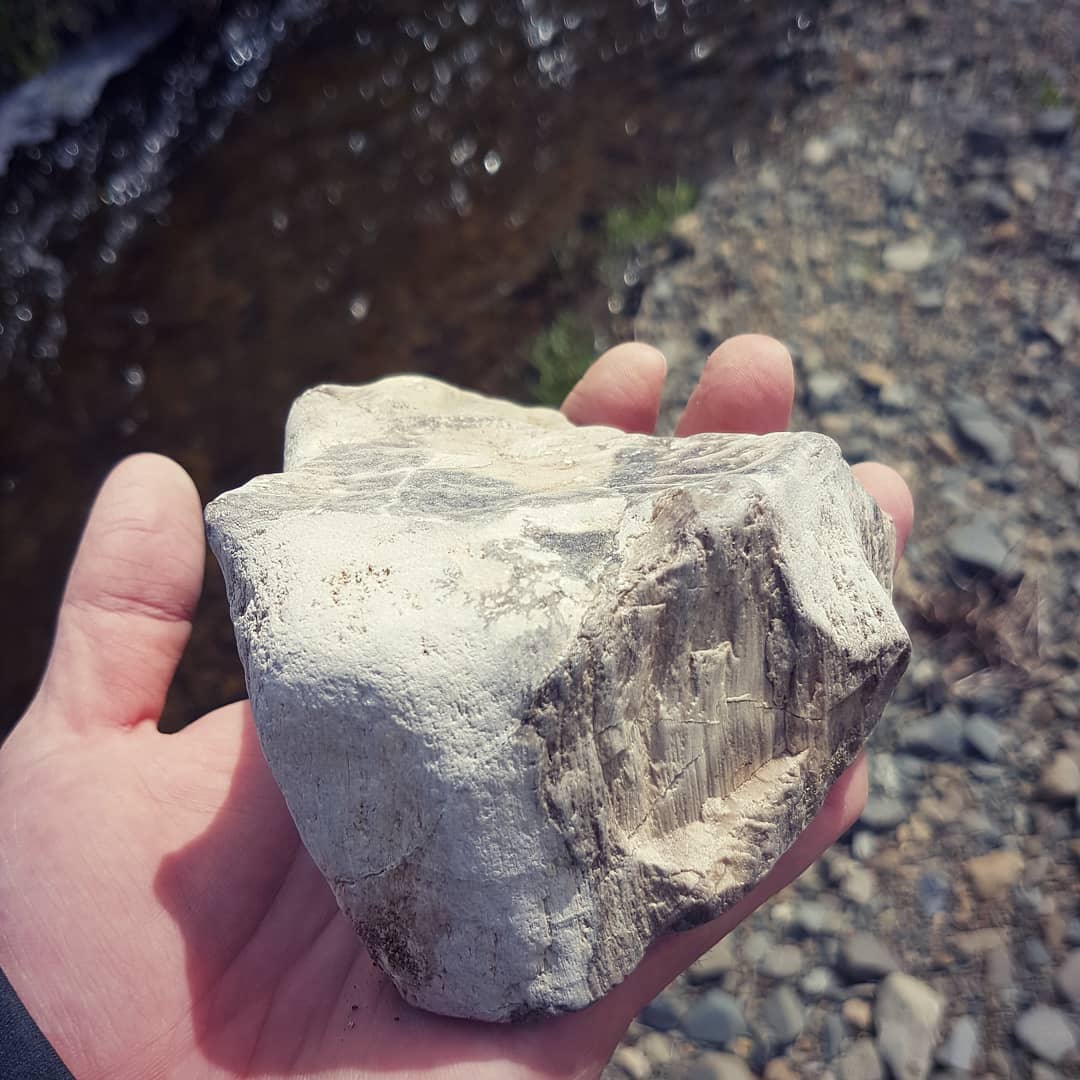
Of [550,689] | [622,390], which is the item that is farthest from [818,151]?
[550,689]

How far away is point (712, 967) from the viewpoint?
2.80 metres

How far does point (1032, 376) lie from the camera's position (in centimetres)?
359

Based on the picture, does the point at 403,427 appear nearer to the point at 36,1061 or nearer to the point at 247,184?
the point at 36,1061

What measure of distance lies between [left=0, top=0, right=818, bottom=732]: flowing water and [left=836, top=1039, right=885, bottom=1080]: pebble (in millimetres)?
2324

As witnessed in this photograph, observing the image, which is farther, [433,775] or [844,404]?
[844,404]

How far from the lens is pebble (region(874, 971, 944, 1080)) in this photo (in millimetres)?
2543

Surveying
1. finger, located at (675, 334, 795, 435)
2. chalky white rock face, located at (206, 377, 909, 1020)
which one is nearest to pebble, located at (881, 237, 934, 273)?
finger, located at (675, 334, 795, 435)

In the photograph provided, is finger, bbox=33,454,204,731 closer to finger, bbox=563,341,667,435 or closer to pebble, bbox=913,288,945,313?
finger, bbox=563,341,667,435

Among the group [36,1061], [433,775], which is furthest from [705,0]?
[36,1061]

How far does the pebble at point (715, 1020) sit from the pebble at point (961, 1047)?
47cm

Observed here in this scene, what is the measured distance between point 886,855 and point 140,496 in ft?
7.02

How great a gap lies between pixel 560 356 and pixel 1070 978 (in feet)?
9.37

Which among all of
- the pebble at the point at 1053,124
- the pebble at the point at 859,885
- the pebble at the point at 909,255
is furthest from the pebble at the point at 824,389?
the pebble at the point at 859,885

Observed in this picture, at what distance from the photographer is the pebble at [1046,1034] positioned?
249 centimetres
